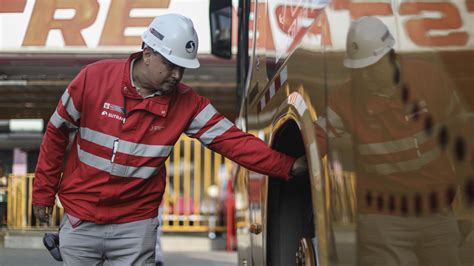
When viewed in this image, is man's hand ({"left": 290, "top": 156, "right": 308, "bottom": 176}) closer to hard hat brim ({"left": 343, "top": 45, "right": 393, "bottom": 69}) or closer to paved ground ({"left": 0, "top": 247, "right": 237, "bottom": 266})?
hard hat brim ({"left": 343, "top": 45, "right": 393, "bottom": 69})

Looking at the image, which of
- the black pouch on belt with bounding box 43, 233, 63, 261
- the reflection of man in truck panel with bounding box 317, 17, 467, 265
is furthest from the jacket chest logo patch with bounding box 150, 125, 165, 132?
the reflection of man in truck panel with bounding box 317, 17, 467, 265

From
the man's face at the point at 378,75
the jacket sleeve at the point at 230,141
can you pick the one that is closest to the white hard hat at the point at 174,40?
the jacket sleeve at the point at 230,141

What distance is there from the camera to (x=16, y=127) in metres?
12.3

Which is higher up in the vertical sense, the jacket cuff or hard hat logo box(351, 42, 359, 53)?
hard hat logo box(351, 42, 359, 53)

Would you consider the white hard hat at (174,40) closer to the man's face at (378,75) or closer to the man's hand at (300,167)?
the man's hand at (300,167)

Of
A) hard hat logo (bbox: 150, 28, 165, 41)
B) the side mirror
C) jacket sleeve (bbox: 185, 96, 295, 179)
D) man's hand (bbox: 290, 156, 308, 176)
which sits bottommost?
man's hand (bbox: 290, 156, 308, 176)

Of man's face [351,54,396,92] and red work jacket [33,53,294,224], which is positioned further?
red work jacket [33,53,294,224]

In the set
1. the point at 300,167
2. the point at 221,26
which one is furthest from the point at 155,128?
the point at 221,26

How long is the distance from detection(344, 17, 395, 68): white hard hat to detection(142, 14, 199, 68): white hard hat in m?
1.33

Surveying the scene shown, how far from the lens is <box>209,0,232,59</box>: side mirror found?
5.43 metres

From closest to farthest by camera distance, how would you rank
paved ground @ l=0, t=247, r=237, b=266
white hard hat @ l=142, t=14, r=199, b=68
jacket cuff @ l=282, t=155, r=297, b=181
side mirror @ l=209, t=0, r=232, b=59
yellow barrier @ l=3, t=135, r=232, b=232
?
1. jacket cuff @ l=282, t=155, r=297, b=181
2. white hard hat @ l=142, t=14, r=199, b=68
3. side mirror @ l=209, t=0, r=232, b=59
4. paved ground @ l=0, t=247, r=237, b=266
5. yellow barrier @ l=3, t=135, r=232, b=232

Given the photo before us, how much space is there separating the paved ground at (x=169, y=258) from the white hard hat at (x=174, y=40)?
3168 millimetres

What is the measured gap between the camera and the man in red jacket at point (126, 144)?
11.1 feet

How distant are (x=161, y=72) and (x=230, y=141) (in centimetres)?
45
